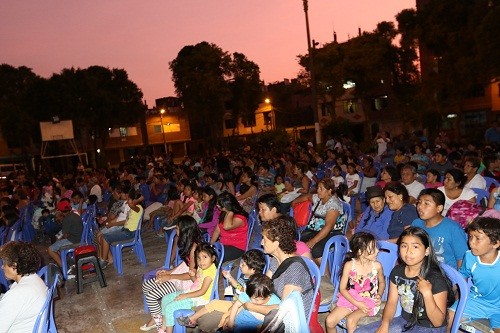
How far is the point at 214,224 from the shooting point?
6270 mm

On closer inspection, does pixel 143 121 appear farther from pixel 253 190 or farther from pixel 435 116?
pixel 253 190

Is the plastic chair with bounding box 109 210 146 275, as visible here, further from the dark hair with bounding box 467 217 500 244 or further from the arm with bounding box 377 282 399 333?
the dark hair with bounding box 467 217 500 244

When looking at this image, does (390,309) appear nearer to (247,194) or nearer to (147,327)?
(147,327)

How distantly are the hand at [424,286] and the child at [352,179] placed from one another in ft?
17.6

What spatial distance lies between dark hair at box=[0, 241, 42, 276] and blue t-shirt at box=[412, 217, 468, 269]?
11.2 feet

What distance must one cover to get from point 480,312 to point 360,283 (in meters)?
0.85

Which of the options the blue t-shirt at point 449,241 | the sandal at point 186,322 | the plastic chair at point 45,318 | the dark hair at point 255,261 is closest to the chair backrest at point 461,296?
the blue t-shirt at point 449,241

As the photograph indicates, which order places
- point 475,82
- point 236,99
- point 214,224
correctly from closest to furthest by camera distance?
1. point 214,224
2. point 475,82
3. point 236,99

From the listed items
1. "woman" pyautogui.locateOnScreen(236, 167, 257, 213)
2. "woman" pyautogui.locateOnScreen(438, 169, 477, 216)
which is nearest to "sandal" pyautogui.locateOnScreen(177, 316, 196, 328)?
"woman" pyautogui.locateOnScreen(438, 169, 477, 216)

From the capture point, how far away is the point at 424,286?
2.64 meters

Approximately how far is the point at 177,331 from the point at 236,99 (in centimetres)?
3179

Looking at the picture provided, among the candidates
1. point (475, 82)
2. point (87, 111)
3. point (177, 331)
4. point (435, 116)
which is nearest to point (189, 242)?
point (177, 331)

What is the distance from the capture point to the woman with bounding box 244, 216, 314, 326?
10.2 feet

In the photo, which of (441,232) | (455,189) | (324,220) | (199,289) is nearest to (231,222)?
(324,220)
